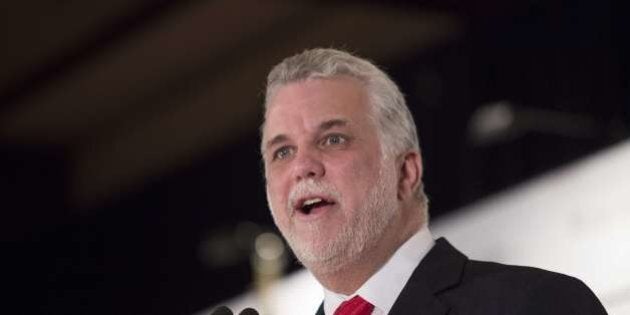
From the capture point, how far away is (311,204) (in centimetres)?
194

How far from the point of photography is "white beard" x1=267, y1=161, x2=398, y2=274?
6.35ft

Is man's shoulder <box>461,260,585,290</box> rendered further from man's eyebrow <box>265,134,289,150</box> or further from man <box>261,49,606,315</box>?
man's eyebrow <box>265,134,289,150</box>

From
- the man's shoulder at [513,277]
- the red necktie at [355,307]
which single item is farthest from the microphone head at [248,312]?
the man's shoulder at [513,277]

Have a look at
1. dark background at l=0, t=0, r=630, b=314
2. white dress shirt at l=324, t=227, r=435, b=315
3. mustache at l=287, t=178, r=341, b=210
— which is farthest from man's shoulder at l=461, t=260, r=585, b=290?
dark background at l=0, t=0, r=630, b=314

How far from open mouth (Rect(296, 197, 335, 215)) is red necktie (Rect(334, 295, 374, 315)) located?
14 centimetres

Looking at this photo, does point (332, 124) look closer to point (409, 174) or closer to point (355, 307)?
point (409, 174)

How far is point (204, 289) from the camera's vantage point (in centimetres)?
463

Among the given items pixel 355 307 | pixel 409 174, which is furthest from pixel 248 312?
pixel 409 174

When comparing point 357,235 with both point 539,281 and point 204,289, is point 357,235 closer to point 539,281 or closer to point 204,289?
point 539,281

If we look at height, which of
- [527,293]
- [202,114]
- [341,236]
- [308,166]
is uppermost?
[202,114]

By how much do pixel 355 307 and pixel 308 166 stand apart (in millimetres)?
213

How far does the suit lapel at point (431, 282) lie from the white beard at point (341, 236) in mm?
90

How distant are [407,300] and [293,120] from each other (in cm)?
35

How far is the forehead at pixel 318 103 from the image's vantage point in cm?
200
